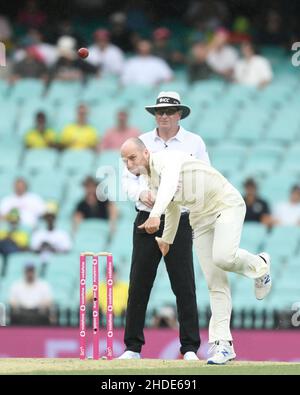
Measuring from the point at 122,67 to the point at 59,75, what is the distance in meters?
0.92

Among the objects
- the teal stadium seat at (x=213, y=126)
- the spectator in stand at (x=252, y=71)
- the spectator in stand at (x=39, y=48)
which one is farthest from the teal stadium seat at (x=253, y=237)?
the spectator in stand at (x=39, y=48)

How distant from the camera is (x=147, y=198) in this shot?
10391mm

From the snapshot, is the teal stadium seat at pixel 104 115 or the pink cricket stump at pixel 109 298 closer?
the pink cricket stump at pixel 109 298

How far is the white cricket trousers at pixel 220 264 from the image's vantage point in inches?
388

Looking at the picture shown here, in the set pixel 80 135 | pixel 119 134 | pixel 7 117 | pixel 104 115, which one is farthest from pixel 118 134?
pixel 7 117

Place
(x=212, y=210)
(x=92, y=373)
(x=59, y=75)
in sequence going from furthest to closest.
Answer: (x=59, y=75), (x=212, y=210), (x=92, y=373)

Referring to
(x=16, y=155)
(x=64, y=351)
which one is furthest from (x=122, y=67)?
(x=64, y=351)

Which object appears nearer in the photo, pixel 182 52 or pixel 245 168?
pixel 245 168

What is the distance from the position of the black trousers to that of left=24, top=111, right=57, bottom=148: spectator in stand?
28.1ft

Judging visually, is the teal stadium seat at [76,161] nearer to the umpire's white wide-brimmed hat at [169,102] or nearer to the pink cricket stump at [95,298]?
the umpire's white wide-brimmed hat at [169,102]

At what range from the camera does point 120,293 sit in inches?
603

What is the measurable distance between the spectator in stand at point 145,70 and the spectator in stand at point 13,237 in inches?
157

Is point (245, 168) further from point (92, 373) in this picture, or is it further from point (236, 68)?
point (92, 373)

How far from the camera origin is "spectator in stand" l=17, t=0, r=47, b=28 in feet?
72.3
